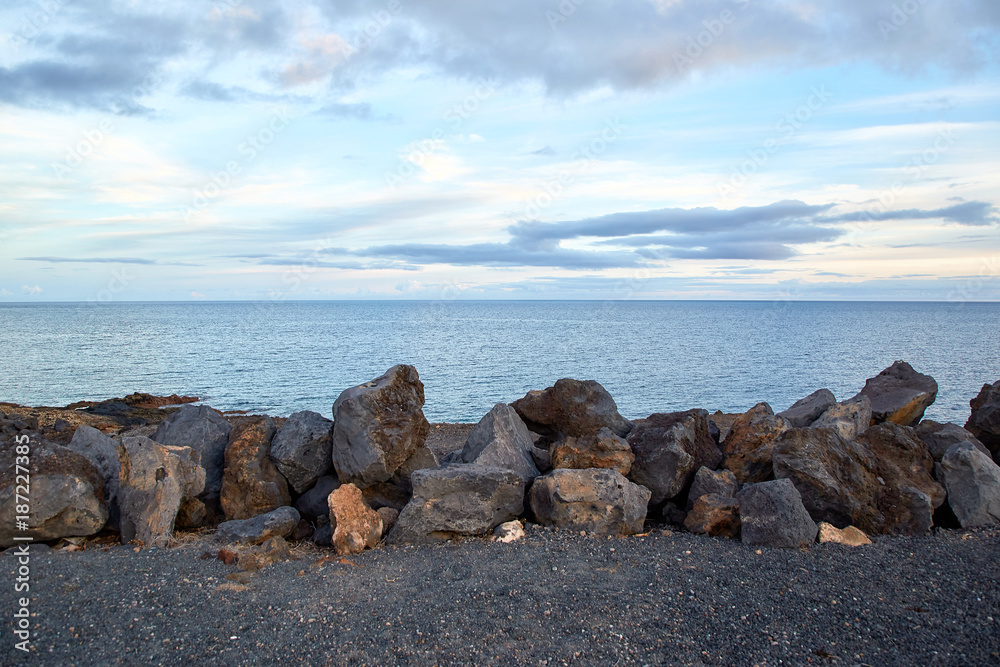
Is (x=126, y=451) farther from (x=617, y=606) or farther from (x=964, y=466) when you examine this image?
(x=964, y=466)

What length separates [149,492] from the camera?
9820mm

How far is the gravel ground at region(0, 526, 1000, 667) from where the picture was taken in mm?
6473

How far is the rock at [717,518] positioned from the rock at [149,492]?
8349mm

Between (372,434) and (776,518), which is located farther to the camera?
(372,434)

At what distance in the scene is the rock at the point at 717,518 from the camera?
32.8 ft

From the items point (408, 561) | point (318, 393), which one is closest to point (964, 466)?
point (408, 561)

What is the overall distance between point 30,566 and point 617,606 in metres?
7.74

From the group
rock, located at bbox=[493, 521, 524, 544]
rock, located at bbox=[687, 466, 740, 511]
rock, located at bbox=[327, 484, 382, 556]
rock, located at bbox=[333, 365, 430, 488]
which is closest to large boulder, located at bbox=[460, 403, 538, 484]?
rock, located at bbox=[493, 521, 524, 544]

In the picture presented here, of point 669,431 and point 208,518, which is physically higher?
point 669,431

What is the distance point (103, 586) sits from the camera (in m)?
7.89

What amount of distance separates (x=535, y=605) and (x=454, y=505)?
112 inches

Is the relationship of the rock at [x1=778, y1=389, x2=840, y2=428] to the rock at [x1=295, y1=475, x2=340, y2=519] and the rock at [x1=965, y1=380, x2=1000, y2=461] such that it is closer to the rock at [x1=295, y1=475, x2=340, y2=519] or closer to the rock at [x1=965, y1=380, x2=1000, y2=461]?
the rock at [x1=965, y1=380, x2=1000, y2=461]

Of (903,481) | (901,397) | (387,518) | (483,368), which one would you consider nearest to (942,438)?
(903,481)

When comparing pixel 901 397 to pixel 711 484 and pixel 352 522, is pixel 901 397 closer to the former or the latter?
pixel 711 484
